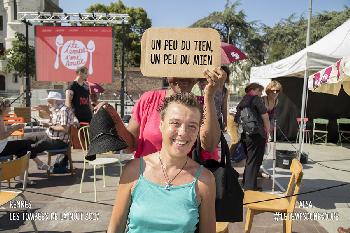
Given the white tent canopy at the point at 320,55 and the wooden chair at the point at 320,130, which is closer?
the white tent canopy at the point at 320,55

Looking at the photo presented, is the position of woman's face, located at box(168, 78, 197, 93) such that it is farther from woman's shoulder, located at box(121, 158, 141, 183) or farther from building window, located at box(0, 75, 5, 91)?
building window, located at box(0, 75, 5, 91)

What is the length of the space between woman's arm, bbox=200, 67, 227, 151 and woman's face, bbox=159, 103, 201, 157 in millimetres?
115

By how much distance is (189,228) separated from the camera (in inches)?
72.1

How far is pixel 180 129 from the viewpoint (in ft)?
5.99

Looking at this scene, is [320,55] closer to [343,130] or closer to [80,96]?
[80,96]

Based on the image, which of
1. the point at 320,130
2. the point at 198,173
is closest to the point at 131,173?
the point at 198,173

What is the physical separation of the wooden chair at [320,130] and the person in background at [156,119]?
1009 centimetres

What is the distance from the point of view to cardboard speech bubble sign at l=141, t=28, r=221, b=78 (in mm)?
1959

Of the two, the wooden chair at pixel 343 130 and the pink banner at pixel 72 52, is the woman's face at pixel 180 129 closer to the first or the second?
the wooden chair at pixel 343 130

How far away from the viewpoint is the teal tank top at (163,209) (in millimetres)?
1815

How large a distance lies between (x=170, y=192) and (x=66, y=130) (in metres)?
4.79

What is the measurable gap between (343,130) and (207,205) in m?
11.1

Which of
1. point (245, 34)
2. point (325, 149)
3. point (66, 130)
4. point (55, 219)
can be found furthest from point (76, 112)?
point (245, 34)

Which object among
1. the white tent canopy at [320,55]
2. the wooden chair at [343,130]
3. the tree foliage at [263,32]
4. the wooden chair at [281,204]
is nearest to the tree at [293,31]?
the tree foliage at [263,32]
